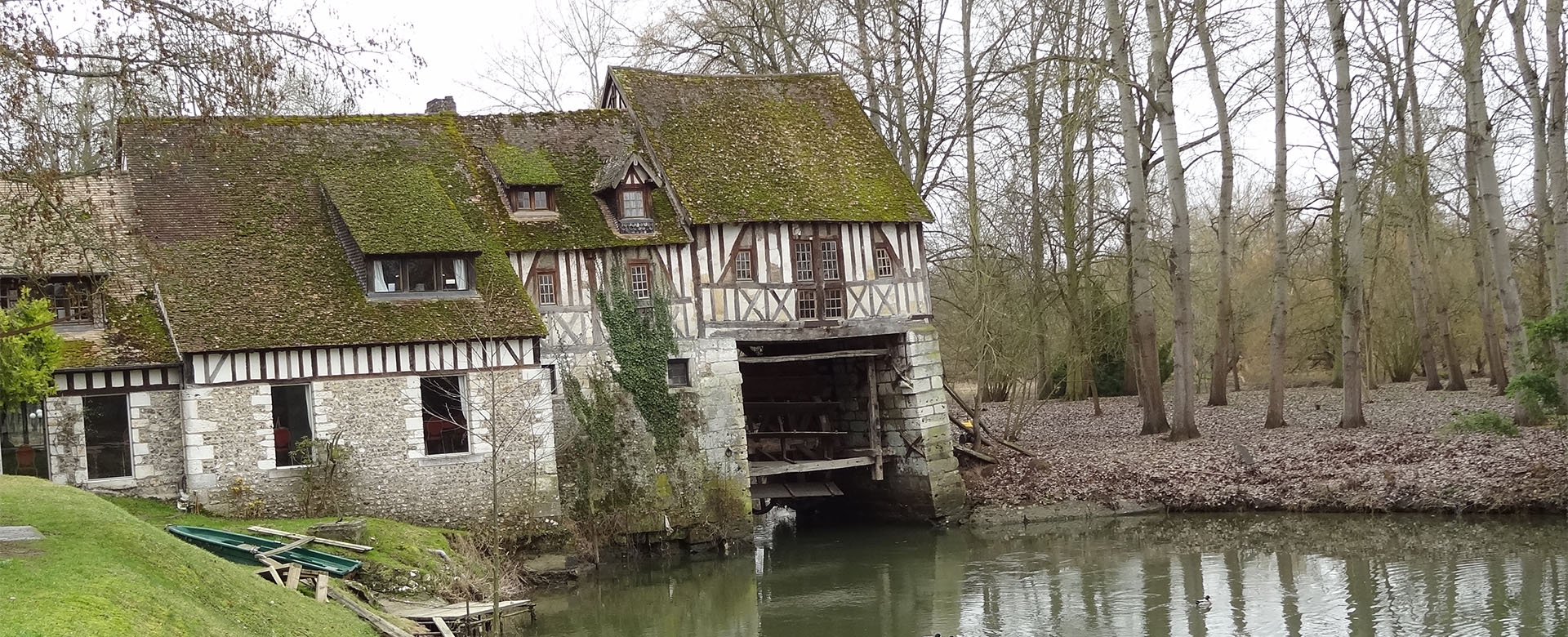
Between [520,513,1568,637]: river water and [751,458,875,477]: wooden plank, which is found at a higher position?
[751,458,875,477]: wooden plank

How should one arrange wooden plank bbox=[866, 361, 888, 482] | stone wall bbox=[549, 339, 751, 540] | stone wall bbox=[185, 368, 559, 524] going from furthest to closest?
1. wooden plank bbox=[866, 361, 888, 482]
2. stone wall bbox=[549, 339, 751, 540]
3. stone wall bbox=[185, 368, 559, 524]

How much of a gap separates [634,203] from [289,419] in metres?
6.07

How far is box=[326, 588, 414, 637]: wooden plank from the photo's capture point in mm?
12328

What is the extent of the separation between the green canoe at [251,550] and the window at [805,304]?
886 centimetres

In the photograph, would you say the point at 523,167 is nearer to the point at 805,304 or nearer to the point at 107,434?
the point at 805,304

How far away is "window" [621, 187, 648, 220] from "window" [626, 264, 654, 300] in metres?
0.79

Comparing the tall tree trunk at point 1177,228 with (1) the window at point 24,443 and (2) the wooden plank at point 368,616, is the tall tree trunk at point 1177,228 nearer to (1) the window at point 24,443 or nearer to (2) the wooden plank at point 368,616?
(2) the wooden plank at point 368,616

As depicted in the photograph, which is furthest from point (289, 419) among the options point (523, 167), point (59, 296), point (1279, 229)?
point (1279, 229)

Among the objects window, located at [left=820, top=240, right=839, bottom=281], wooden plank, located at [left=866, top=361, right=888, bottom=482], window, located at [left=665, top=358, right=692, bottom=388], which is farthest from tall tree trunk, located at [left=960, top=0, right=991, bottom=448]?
window, located at [left=665, top=358, right=692, bottom=388]

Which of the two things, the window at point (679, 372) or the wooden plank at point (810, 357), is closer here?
the window at point (679, 372)

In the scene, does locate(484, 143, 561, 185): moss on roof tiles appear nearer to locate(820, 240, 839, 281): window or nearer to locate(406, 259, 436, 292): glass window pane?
locate(406, 259, 436, 292): glass window pane

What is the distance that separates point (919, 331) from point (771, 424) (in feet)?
12.6

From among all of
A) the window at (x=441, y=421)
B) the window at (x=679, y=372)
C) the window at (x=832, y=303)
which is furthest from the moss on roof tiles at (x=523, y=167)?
the window at (x=832, y=303)

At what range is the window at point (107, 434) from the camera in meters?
17.1
